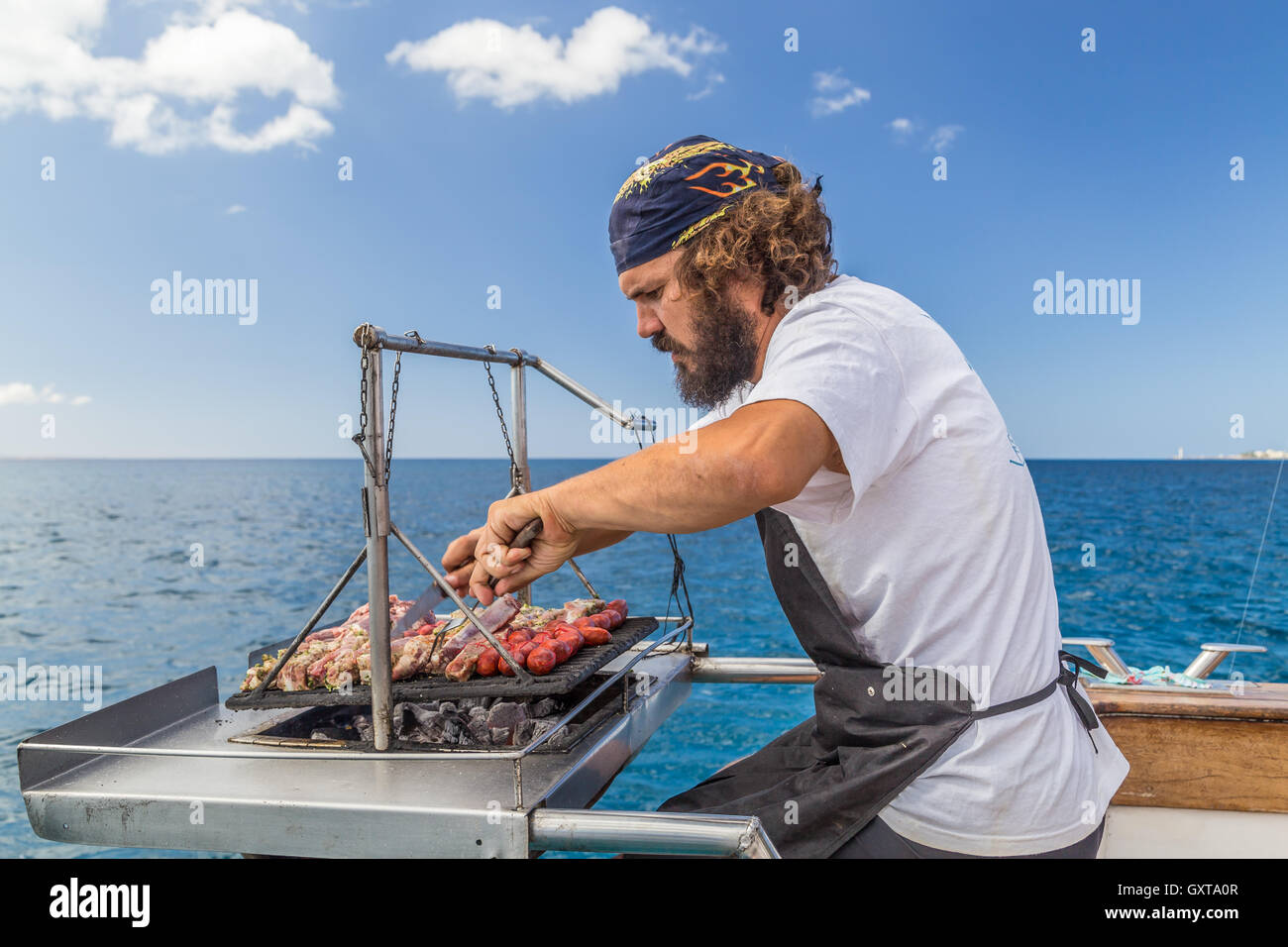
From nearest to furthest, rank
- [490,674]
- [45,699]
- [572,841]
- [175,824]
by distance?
1. [572,841]
2. [175,824]
3. [490,674]
4. [45,699]

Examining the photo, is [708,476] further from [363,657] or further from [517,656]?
[363,657]

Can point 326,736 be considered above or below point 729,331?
below

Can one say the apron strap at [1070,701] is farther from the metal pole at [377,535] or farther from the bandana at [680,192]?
the metal pole at [377,535]

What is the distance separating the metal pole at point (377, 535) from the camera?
2107 millimetres

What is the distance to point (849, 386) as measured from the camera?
4.56 ft

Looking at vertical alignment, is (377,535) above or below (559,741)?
above

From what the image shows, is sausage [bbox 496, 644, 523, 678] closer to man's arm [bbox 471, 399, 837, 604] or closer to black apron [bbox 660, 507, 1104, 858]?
black apron [bbox 660, 507, 1104, 858]

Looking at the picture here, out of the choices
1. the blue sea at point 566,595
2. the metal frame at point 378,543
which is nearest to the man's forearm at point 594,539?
the metal frame at point 378,543

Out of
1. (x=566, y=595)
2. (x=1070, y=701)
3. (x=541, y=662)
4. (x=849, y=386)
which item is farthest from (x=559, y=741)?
(x=566, y=595)

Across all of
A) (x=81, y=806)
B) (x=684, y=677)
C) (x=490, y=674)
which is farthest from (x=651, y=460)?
(x=684, y=677)

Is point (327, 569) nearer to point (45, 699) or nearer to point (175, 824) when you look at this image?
point (45, 699)

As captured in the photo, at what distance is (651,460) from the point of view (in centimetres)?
149

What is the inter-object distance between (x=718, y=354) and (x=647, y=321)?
223 millimetres
